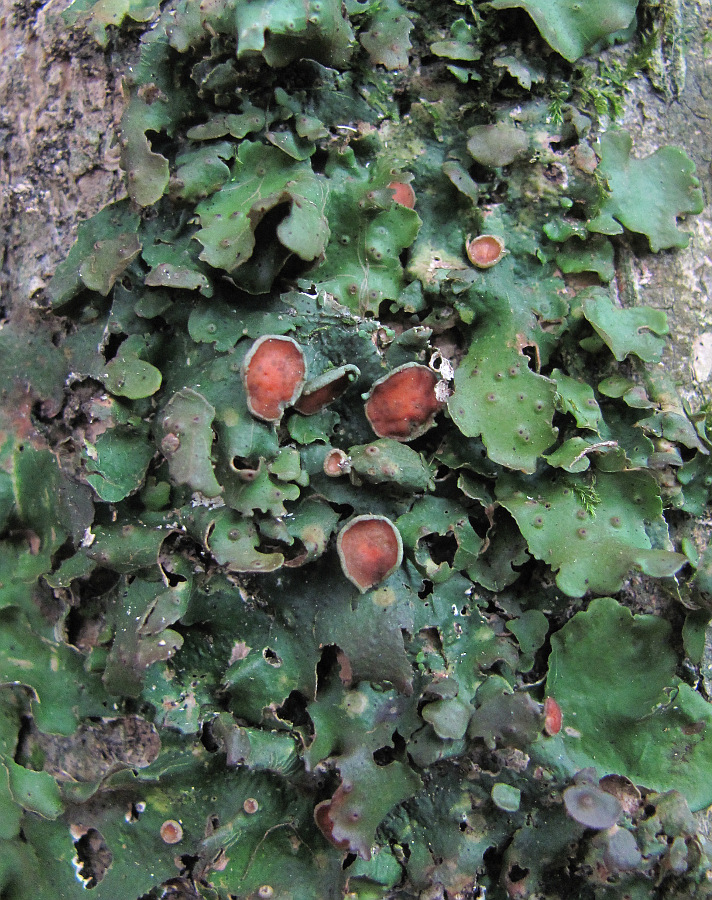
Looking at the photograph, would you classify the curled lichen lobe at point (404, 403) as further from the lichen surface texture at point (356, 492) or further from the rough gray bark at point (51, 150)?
the rough gray bark at point (51, 150)

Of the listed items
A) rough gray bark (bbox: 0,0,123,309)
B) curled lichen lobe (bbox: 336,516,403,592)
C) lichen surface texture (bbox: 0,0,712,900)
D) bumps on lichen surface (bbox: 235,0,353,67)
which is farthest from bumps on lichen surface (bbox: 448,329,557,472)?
rough gray bark (bbox: 0,0,123,309)

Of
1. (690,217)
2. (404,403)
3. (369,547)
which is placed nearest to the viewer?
(369,547)

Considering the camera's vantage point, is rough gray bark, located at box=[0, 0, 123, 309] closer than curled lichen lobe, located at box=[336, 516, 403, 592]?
No

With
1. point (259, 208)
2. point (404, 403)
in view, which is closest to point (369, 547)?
point (404, 403)

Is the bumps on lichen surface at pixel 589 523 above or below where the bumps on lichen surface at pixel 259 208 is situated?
below

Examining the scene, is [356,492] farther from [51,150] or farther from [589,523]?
[51,150]

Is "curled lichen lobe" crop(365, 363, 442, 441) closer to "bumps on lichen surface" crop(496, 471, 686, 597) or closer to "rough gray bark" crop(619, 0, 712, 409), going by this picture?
"bumps on lichen surface" crop(496, 471, 686, 597)

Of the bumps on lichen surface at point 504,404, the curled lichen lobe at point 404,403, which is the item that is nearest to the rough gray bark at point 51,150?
the curled lichen lobe at point 404,403

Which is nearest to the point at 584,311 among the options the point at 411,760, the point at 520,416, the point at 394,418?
the point at 520,416
